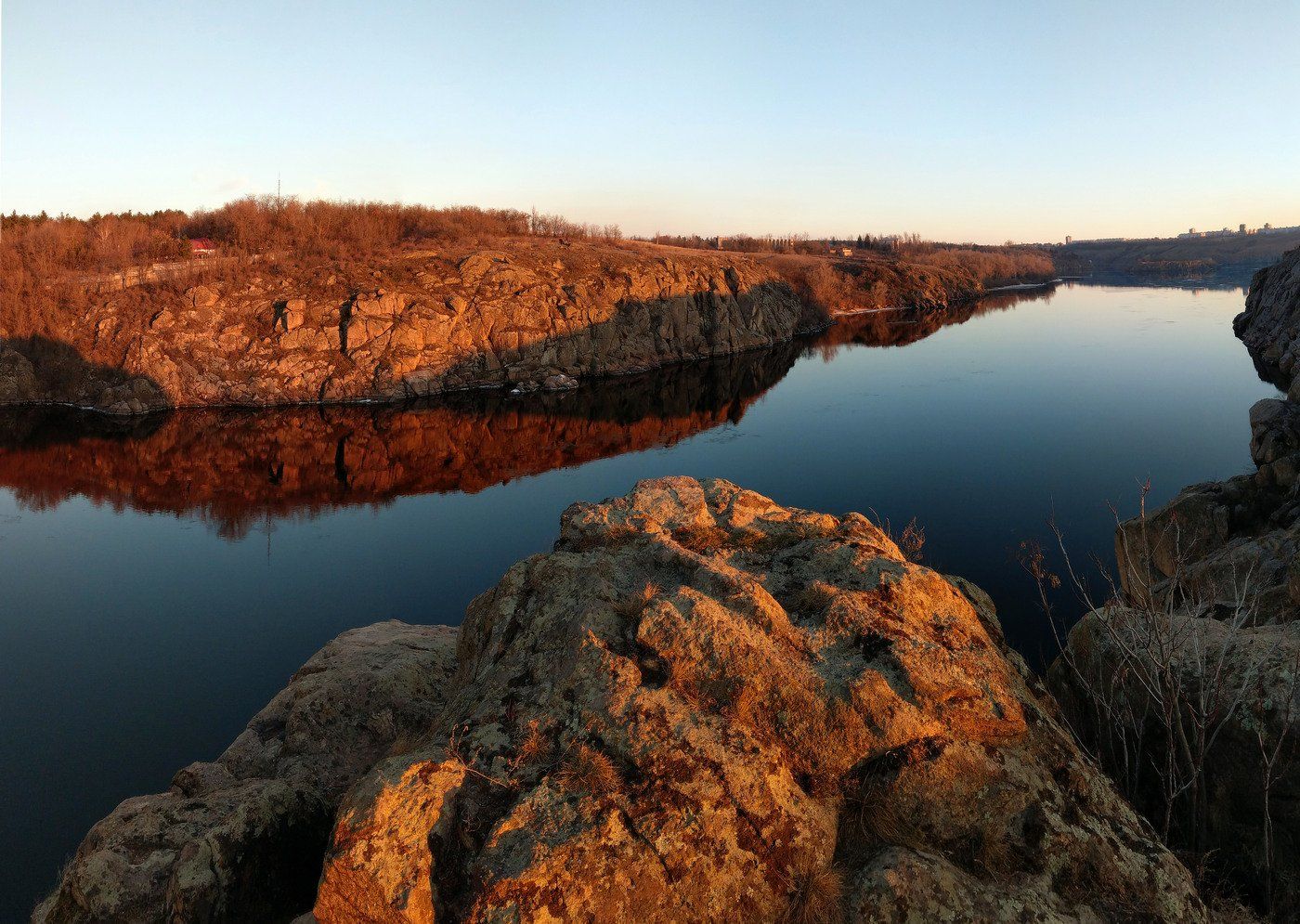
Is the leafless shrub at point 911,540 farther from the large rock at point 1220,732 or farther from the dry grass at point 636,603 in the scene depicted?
the dry grass at point 636,603

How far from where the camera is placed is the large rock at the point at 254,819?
5.73 metres

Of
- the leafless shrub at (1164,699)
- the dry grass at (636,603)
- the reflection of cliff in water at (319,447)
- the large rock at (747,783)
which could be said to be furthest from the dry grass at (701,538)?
the reflection of cliff in water at (319,447)

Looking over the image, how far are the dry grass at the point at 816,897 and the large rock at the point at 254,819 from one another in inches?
164

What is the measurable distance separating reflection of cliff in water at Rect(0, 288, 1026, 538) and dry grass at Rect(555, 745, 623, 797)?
1003 inches

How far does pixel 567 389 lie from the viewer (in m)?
53.3

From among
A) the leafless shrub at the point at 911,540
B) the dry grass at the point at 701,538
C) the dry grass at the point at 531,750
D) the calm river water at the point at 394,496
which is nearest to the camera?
the dry grass at the point at 531,750

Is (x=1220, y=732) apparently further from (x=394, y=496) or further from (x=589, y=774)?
(x=394, y=496)

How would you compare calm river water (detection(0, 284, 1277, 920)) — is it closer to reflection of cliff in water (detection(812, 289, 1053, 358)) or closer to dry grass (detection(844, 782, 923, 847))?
dry grass (detection(844, 782, 923, 847))

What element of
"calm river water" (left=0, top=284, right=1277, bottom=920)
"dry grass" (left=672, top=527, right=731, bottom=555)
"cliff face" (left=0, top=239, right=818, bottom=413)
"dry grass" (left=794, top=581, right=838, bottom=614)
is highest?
"cliff face" (left=0, top=239, right=818, bottom=413)

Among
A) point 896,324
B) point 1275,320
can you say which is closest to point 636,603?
point 1275,320

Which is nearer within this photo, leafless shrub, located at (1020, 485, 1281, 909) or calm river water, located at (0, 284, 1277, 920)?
leafless shrub, located at (1020, 485, 1281, 909)

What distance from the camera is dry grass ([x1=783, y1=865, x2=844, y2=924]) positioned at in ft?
13.2

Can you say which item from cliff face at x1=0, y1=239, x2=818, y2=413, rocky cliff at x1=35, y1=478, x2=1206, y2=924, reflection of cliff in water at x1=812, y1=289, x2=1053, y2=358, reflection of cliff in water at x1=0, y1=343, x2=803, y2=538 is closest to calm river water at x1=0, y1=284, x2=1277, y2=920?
reflection of cliff in water at x1=0, y1=343, x2=803, y2=538

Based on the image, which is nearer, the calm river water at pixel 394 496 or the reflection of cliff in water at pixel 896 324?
the calm river water at pixel 394 496
